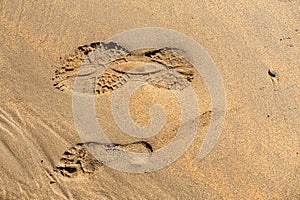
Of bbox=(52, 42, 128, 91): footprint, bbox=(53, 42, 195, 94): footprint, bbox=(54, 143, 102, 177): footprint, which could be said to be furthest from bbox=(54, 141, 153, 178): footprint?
bbox=(52, 42, 128, 91): footprint

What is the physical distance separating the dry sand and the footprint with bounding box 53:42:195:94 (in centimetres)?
14

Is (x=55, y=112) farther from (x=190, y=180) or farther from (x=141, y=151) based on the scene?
(x=190, y=180)

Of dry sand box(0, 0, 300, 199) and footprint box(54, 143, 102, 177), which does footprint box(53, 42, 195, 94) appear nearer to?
dry sand box(0, 0, 300, 199)

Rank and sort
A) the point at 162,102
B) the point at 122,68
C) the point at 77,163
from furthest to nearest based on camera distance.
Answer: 1. the point at 122,68
2. the point at 162,102
3. the point at 77,163

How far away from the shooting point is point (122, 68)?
16.2ft

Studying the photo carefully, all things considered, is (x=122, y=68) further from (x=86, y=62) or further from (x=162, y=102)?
(x=162, y=102)

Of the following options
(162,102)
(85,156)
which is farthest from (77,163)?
(162,102)

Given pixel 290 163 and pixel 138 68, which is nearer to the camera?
pixel 290 163

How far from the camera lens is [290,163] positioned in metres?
4.33

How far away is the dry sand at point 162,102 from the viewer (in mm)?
4375

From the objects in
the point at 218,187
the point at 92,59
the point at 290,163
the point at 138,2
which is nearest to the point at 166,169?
the point at 218,187

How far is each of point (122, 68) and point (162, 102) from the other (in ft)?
Result: 2.33

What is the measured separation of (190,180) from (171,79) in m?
1.28

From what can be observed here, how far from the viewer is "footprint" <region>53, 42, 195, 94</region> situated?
4.82 meters
